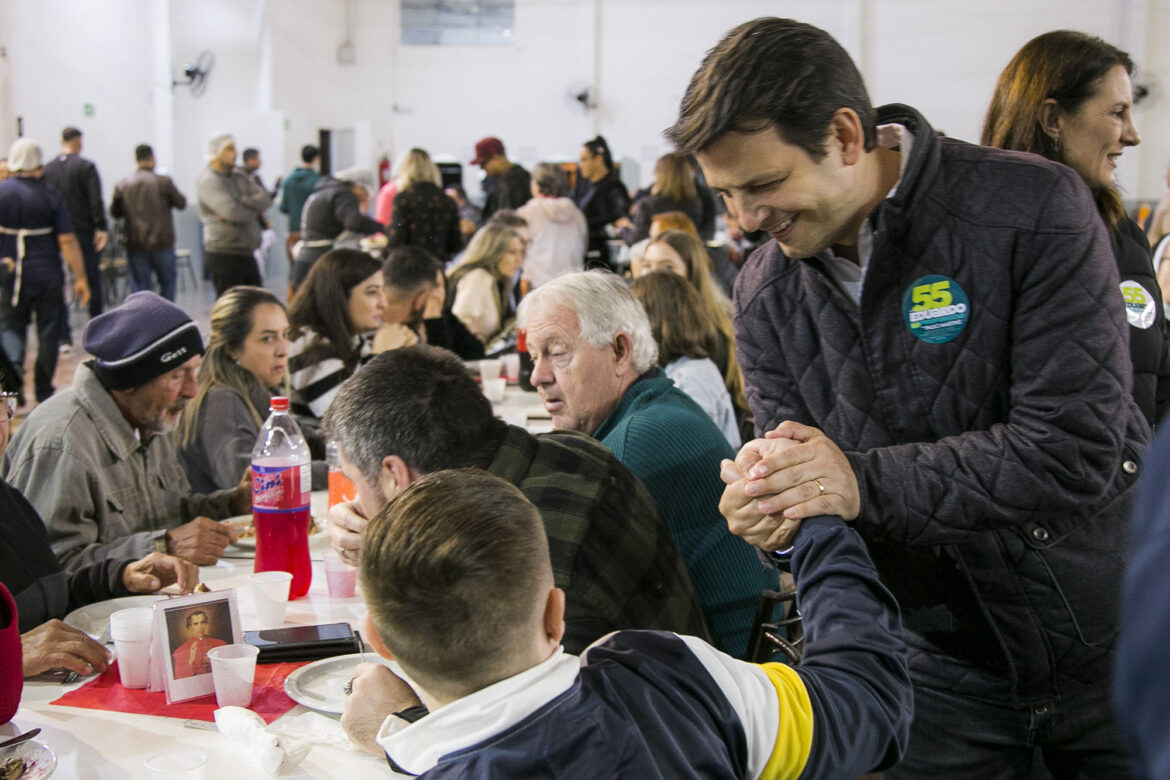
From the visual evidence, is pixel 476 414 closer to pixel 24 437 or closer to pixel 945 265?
pixel 945 265

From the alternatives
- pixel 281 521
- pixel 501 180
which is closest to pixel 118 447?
pixel 281 521

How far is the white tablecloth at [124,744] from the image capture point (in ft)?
5.28

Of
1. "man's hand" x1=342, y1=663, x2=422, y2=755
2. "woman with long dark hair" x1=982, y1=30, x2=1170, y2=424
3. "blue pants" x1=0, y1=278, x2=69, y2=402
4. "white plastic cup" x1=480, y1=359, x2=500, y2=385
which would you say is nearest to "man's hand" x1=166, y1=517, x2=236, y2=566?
"man's hand" x1=342, y1=663, x2=422, y2=755

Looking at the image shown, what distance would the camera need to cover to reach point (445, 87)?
15203 millimetres

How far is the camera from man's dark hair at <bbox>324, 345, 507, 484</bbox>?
1875 mm

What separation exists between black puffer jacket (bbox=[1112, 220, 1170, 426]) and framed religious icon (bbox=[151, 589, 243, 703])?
166 cm

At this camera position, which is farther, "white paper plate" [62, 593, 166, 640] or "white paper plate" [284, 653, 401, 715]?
"white paper plate" [62, 593, 166, 640]

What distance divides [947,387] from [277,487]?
60.5 inches

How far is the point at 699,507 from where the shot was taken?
2365 millimetres

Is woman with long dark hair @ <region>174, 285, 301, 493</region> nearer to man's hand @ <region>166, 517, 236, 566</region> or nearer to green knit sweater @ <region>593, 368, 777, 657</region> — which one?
man's hand @ <region>166, 517, 236, 566</region>

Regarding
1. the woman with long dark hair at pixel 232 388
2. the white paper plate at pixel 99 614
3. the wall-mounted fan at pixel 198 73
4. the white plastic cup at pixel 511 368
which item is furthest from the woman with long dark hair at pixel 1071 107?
the wall-mounted fan at pixel 198 73

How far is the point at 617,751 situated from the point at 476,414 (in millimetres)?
864

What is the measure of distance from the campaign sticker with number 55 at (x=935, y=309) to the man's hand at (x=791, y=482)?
203 millimetres


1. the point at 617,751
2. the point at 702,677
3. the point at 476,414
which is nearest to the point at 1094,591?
the point at 702,677
